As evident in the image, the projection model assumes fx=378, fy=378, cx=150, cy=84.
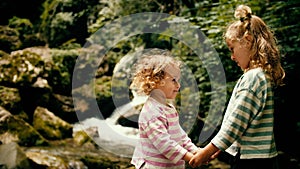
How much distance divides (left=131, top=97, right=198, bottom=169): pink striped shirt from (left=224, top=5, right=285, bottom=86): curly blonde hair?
0.51 meters

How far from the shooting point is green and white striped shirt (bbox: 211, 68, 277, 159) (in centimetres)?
179

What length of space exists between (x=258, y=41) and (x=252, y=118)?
407 millimetres

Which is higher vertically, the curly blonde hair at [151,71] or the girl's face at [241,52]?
the girl's face at [241,52]

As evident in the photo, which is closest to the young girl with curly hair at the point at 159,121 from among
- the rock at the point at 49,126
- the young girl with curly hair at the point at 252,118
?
the young girl with curly hair at the point at 252,118

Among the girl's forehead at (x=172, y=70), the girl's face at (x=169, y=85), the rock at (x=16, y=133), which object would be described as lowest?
the rock at (x=16, y=133)

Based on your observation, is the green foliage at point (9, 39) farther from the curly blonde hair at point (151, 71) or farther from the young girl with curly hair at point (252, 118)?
the young girl with curly hair at point (252, 118)

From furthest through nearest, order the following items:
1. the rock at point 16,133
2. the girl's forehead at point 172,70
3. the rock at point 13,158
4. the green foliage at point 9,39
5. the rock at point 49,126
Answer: the green foliage at point 9,39
the rock at point 49,126
the rock at point 16,133
the rock at point 13,158
the girl's forehead at point 172,70

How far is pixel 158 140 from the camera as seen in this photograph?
1858 millimetres

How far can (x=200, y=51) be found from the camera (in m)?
5.80

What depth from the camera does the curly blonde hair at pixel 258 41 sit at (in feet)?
6.25

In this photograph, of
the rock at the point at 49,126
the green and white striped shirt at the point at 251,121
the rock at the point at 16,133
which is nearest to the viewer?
the green and white striped shirt at the point at 251,121

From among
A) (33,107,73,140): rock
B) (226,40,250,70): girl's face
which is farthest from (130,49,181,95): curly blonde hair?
(33,107,73,140): rock

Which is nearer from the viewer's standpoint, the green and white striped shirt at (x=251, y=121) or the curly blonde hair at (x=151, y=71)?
the green and white striped shirt at (x=251, y=121)

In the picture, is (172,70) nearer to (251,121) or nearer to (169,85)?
(169,85)
